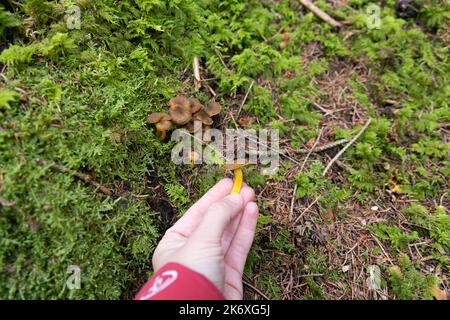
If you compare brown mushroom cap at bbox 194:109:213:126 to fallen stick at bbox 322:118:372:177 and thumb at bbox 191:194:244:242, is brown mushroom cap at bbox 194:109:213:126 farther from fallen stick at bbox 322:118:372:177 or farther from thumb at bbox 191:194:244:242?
fallen stick at bbox 322:118:372:177

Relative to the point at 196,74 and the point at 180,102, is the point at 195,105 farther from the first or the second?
the point at 196,74

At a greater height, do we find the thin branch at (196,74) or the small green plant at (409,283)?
the thin branch at (196,74)

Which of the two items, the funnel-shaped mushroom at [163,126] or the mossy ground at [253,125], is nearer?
the mossy ground at [253,125]

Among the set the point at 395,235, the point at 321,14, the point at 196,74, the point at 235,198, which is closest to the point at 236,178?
the point at 235,198

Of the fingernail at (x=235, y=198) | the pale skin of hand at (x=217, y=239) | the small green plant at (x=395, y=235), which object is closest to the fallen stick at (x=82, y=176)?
the pale skin of hand at (x=217, y=239)

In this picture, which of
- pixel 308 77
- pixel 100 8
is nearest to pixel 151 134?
pixel 100 8

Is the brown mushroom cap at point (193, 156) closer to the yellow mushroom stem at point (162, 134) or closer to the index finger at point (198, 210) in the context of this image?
the yellow mushroom stem at point (162, 134)

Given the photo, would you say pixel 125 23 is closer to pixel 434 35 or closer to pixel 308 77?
pixel 308 77
